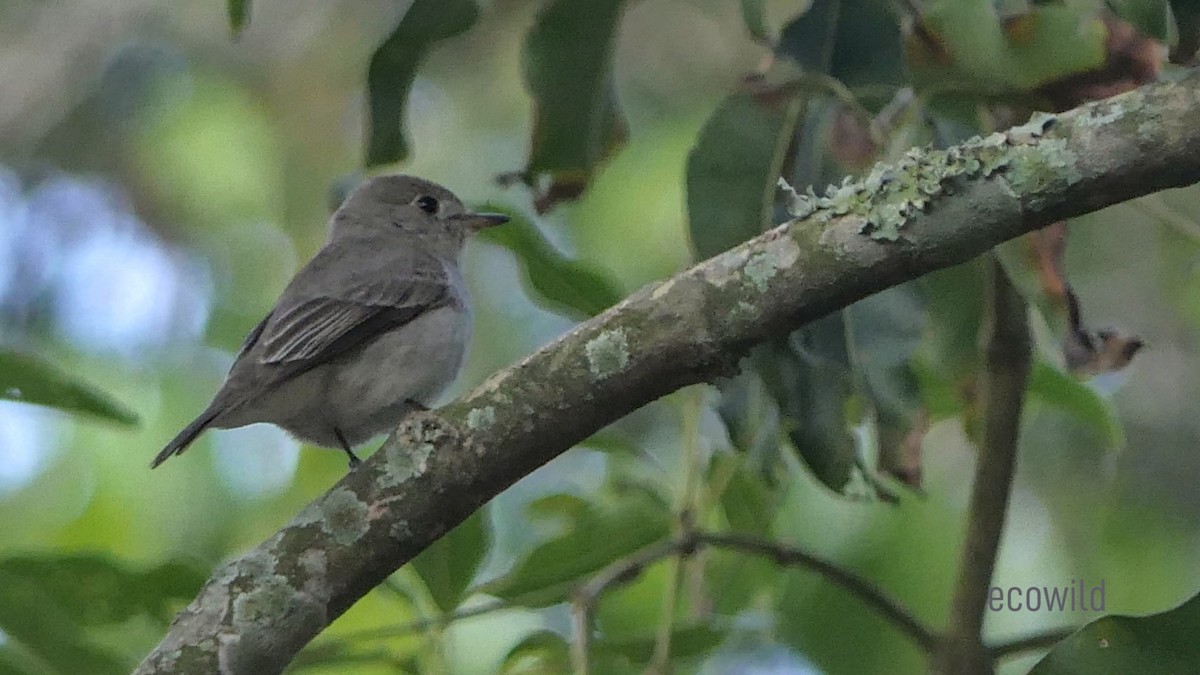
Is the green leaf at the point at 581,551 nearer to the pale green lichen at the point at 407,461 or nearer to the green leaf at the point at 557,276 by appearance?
the green leaf at the point at 557,276

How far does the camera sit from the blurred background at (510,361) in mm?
2869

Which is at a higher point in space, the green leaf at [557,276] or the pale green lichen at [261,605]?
the green leaf at [557,276]

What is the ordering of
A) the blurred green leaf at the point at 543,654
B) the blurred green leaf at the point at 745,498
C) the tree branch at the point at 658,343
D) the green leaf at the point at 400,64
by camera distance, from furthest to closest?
the blurred green leaf at the point at 745,498
the green leaf at the point at 400,64
the blurred green leaf at the point at 543,654
the tree branch at the point at 658,343

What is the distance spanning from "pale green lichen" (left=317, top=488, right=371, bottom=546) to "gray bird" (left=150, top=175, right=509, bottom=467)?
1096 millimetres

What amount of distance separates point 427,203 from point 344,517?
2.77m

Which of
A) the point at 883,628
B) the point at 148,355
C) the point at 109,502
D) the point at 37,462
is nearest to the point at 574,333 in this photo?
the point at 883,628

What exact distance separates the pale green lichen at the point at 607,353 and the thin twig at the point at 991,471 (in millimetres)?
964

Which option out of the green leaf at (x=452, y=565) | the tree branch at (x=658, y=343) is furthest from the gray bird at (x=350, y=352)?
the tree branch at (x=658, y=343)

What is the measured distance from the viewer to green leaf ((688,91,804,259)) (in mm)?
2875

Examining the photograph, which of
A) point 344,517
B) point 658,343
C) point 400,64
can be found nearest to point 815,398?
point 658,343

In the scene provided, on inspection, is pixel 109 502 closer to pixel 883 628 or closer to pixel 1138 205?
pixel 883 628

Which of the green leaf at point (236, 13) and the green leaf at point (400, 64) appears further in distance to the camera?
the green leaf at point (400, 64)

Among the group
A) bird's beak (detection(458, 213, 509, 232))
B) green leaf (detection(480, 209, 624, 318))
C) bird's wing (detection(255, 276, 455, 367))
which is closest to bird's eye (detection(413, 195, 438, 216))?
bird's beak (detection(458, 213, 509, 232))

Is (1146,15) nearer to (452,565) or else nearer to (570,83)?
(570,83)
